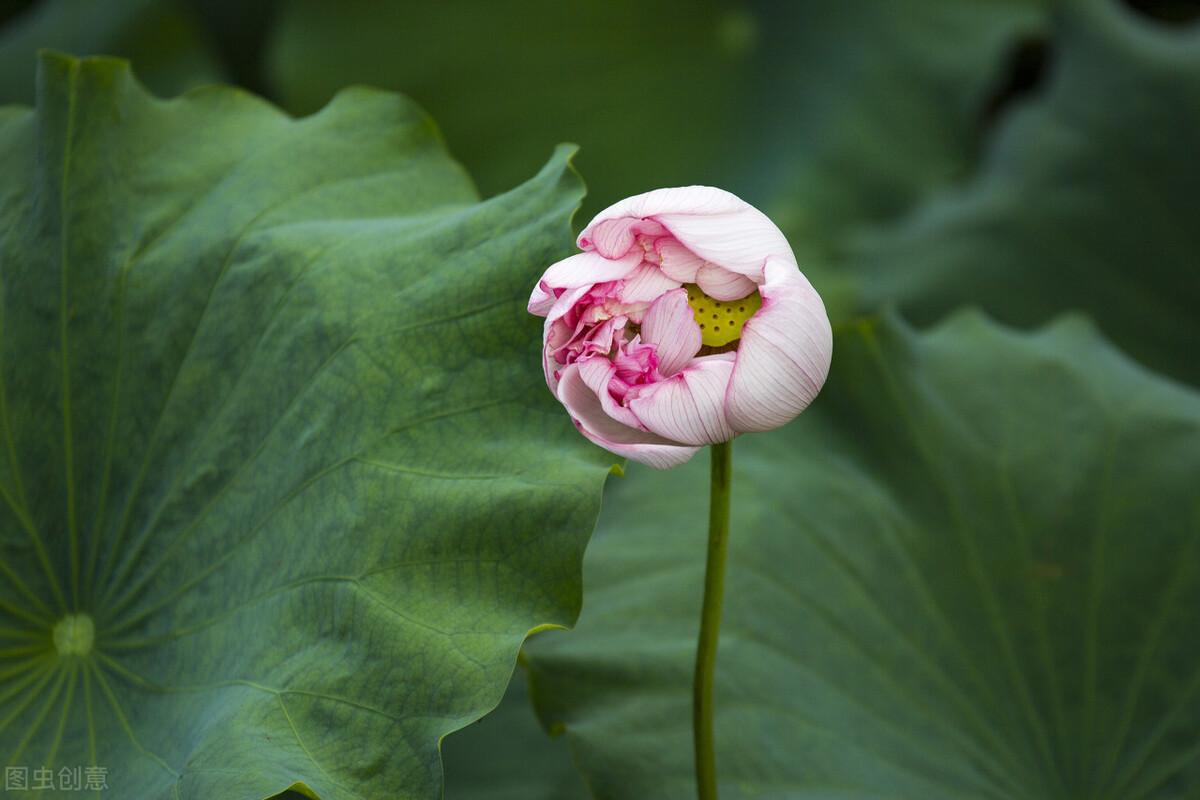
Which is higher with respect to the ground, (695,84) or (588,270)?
(588,270)

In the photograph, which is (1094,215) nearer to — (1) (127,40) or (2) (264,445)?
(2) (264,445)

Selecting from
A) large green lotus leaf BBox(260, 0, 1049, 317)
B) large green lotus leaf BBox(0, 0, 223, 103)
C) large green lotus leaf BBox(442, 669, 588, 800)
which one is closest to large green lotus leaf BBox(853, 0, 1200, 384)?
large green lotus leaf BBox(260, 0, 1049, 317)

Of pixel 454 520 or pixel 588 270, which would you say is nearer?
pixel 588 270

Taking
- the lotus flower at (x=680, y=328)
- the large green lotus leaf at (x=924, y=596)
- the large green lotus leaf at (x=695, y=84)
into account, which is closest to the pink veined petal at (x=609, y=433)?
Result: the lotus flower at (x=680, y=328)

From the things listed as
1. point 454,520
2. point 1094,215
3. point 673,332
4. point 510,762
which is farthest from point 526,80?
point 673,332

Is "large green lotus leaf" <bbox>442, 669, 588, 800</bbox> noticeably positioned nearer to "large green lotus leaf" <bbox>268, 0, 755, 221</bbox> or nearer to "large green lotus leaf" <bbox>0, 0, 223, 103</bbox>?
"large green lotus leaf" <bbox>268, 0, 755, 221</bbox>

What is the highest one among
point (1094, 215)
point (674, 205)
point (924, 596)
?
point (674, 205)

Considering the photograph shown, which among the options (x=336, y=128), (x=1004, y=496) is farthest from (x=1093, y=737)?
Answer: (x=336, y=128)

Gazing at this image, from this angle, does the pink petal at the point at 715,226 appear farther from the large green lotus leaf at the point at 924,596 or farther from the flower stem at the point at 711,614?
the large green lotus leaf at the point at 924,596
